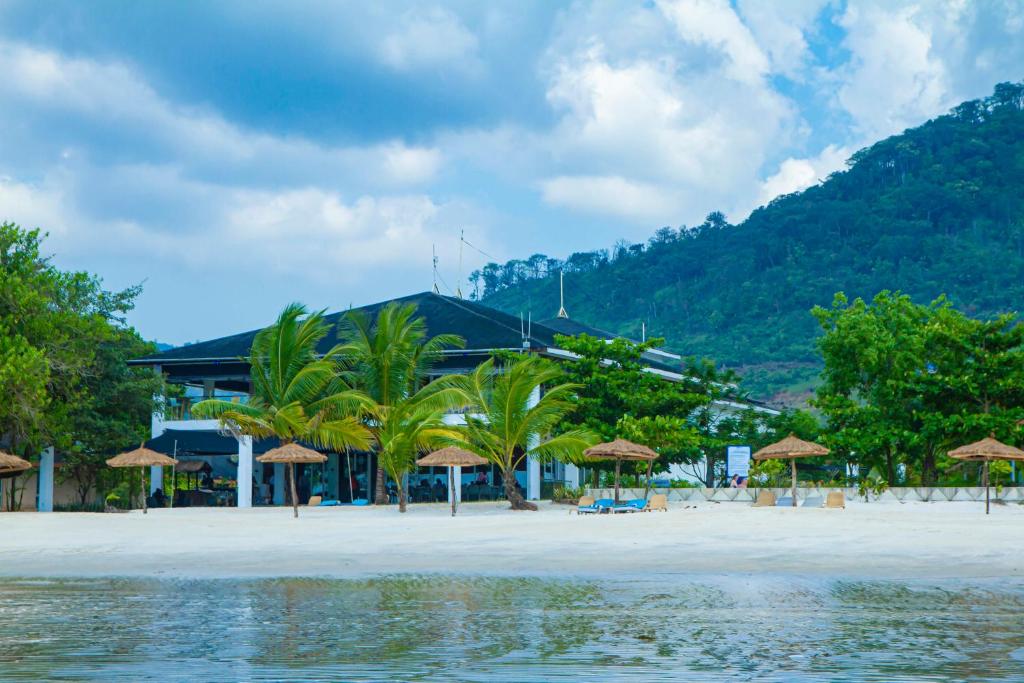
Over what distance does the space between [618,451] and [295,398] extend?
9.83 m

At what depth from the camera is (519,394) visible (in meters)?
30.8

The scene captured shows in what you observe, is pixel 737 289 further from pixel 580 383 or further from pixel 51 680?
pixel 51 680

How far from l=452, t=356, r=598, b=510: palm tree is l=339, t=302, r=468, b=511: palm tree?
0.86m

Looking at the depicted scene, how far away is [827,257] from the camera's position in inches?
3681

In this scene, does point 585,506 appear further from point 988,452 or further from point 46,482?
point 46,482

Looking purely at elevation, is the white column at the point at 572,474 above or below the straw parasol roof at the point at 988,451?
below

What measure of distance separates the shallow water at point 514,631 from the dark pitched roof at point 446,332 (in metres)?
22.2

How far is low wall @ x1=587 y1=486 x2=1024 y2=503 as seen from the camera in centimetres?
3119

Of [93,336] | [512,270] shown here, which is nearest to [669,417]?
[93,336]

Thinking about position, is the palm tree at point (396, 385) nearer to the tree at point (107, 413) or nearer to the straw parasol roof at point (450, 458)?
the straw parasol roof at point (450, 458)

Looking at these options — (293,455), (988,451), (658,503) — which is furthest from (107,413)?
(988,451)

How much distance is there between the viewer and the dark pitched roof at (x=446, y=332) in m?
38.2

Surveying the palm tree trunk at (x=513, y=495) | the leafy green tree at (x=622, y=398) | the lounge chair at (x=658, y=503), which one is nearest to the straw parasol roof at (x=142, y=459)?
the palm tree trunk at (x=513, y=495)

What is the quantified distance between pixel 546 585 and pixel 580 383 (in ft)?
63.8
